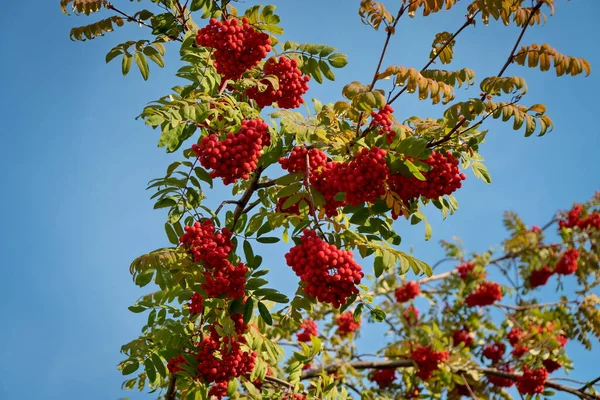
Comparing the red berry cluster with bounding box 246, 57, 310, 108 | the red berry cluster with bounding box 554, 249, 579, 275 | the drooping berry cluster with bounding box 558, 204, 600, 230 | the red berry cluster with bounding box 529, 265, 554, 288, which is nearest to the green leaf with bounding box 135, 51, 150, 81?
the red berry cluster with bounding box 246, 57, 310, 108

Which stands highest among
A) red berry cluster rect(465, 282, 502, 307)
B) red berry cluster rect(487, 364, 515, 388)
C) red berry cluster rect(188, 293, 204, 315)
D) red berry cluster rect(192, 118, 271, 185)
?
red berry cluster rect(465, 282, 502, 307)

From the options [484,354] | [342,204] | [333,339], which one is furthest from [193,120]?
[484,354]

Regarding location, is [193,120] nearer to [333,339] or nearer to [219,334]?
[219,334]

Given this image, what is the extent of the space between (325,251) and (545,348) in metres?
5.34

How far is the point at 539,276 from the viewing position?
902 cm

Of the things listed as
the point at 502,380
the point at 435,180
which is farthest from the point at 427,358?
the point at 435,180

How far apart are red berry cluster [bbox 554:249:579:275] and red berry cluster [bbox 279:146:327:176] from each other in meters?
6.20

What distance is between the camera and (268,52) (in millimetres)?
3936

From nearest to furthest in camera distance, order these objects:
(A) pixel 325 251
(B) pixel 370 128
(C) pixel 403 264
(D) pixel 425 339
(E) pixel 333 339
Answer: (A) pixel 325 251
(C) pixel 403 264
(B) pixel 370 128
(D) pixel 425 339
(E) pixel 333 339

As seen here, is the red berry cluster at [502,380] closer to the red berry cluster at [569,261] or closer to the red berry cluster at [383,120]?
the red berry cluster at [569,261]

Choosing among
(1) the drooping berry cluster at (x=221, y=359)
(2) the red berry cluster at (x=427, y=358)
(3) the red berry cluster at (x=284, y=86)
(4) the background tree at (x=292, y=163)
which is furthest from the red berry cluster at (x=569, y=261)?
(1) the drooping berry cluster at (x=221, y=359)

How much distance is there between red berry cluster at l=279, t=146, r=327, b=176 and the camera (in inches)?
138

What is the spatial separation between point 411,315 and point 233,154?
5649 mm

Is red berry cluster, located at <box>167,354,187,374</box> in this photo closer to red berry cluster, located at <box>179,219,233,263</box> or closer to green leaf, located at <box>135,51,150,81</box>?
red berry cluster, located at <box>179,219,233,263</box>
